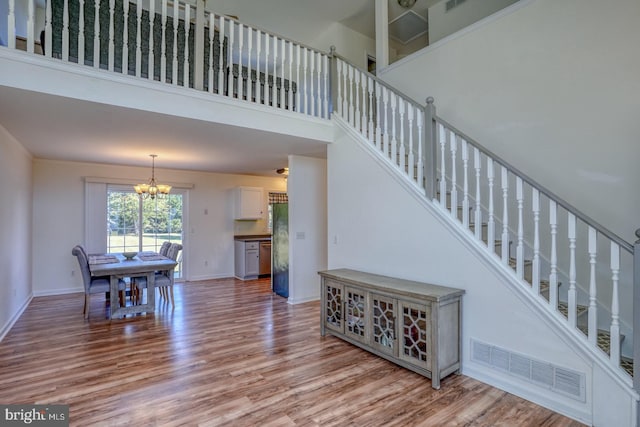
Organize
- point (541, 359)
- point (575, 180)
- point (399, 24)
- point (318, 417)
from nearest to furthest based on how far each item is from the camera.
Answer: point (318, 417), point (541, 359), point (575, 180), point (399, 24)

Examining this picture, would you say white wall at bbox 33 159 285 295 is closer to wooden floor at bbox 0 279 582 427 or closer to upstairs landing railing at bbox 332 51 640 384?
wooden floor at bbox 0 279 582 427

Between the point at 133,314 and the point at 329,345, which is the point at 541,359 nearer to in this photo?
the point at 329,345

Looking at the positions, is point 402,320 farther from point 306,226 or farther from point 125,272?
point 125,272

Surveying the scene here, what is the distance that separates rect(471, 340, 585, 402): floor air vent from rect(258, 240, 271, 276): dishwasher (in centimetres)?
532

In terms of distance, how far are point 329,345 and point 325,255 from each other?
2.32m

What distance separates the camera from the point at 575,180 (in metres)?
3.05

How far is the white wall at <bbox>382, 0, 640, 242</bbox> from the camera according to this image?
110 inches

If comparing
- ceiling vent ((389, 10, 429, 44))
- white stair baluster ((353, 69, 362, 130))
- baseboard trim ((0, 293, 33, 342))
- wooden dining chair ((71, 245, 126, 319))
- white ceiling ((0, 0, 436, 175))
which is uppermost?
ceiling vent ((389, 10, 429, 44))

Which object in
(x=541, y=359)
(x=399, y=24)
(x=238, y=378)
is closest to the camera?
(x=541, y=359)

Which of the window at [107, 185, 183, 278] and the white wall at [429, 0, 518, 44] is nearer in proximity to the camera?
the white wall at [429, 0, 518, 44]

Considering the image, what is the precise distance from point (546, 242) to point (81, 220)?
7181mm

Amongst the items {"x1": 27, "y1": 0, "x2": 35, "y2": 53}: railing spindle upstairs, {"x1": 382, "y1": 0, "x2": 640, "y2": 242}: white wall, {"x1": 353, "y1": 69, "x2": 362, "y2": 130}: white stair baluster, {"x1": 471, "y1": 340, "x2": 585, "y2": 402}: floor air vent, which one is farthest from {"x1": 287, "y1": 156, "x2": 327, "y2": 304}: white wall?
{"x1": 27, "y1": 0, "x2": 35, "y2": 53}: railing spindle upstairs

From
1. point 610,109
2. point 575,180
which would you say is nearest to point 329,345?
point 575,180

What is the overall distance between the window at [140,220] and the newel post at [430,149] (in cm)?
565
